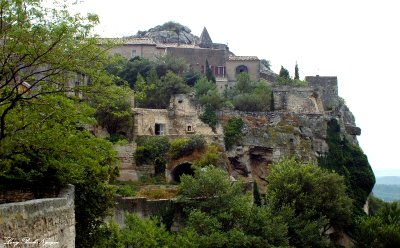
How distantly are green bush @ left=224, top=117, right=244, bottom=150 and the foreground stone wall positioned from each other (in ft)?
115

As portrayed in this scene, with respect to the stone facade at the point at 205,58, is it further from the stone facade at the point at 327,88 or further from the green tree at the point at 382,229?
the green tree at the point at 382,229

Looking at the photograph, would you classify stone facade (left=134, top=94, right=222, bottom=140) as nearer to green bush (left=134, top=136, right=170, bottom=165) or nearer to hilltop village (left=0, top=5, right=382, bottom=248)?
hilltop village (left=0, top=5, right=382, bottom=248)

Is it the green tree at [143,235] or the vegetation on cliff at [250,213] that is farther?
the vegetation on cliff at [250,213]

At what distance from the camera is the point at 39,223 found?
9438 millimetres

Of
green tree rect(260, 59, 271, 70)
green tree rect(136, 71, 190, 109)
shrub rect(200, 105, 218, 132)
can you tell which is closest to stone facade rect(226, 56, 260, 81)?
green tree rect(260, 59, 271, 70)

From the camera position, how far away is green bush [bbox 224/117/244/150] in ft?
154

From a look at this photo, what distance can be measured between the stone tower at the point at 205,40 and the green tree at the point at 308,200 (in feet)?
144

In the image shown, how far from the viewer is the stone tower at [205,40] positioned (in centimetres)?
8194

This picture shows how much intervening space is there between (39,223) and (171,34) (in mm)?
76643

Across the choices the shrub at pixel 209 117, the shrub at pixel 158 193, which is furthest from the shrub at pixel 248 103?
the shrub at pixel 158 193

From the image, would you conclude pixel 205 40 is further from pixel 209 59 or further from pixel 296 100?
pixel 296 100

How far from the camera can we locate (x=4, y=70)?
12.0 metres

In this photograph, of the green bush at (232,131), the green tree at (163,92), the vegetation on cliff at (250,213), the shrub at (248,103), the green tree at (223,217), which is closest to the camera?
the vegetation on cliff at (250,213)

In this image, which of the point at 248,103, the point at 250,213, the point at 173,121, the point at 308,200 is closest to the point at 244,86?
the point at 248,103
